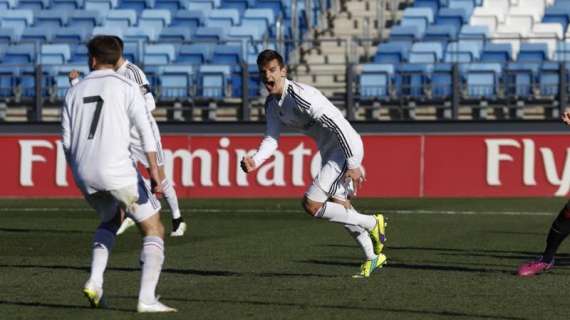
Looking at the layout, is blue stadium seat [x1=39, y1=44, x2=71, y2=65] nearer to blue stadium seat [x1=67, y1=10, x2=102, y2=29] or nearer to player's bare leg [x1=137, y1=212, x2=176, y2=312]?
blue stadium seat [x1=67, y1=10, x2=102, y2=29]

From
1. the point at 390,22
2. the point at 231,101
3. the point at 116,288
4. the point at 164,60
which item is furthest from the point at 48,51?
the point at 116,288

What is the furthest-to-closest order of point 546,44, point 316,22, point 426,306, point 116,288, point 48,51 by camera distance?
1. point 316,22
2. point 48,51
3. point 546,44
4. point 116,288
5. point 426,306

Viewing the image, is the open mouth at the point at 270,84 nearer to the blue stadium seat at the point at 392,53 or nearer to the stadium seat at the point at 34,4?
the blue stadium seat at the point at 392,53

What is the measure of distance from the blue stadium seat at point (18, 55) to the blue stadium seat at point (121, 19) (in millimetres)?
2561

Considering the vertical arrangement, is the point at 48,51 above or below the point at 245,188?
above

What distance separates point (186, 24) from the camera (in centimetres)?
3152

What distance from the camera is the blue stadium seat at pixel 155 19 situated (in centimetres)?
3167

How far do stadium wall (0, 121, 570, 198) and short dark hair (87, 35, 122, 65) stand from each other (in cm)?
1648

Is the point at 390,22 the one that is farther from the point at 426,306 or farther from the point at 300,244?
the point at 426,306

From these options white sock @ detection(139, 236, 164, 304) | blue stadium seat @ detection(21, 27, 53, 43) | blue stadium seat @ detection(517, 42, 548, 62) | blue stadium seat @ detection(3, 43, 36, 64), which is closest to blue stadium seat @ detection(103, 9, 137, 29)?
blue stadium seat @ detection(21, 27, 53, 43)

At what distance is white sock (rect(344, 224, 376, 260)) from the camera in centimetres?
1271

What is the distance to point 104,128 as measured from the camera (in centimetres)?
958

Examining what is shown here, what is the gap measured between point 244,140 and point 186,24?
591 centimetres

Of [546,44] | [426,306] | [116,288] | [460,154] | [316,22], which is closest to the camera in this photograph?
[426,306]
